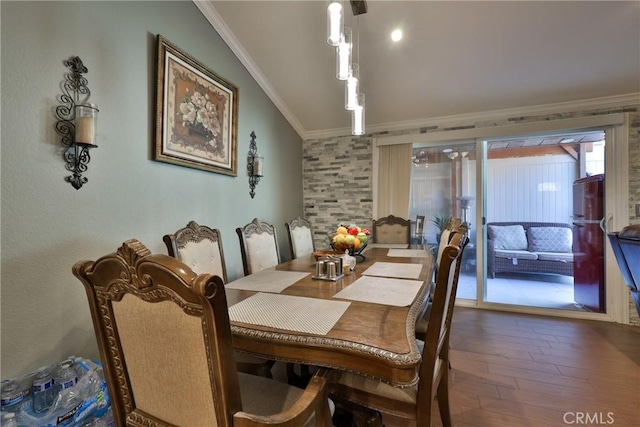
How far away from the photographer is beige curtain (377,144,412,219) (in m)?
3.54

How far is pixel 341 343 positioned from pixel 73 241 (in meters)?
1.54

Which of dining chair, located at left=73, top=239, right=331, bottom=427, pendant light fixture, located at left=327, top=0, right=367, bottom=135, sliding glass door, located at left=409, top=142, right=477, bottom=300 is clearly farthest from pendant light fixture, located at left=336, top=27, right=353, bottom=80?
sliding glass door, located at left=409, top=142, right=477, bottom=300

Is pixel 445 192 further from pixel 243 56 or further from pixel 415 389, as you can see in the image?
pixel 415 389

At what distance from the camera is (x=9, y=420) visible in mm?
1100

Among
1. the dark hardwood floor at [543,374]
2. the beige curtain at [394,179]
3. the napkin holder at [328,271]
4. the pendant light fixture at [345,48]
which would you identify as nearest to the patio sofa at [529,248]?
the dark hardwood floor at [543,374]

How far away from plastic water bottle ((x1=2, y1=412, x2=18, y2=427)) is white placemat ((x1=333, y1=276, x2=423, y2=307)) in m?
1.37

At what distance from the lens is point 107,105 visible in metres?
1.64

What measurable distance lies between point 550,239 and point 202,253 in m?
4.29

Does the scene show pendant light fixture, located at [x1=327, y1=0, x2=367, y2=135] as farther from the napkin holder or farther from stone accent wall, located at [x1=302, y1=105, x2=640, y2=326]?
stone accent wall, located at [x1=302, y1=105, x2=640, y2=326]

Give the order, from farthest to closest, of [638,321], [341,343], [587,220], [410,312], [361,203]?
1. [361,203]
2. [587,220]
3. [638,321]
4. [410,312]
5. [341,343]

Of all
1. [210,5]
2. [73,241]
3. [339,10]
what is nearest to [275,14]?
[210,5]

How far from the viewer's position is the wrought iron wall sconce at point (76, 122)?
143 cm

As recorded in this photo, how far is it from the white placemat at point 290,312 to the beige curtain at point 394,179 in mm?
2592

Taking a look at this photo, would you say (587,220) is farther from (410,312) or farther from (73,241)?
(73,241)
